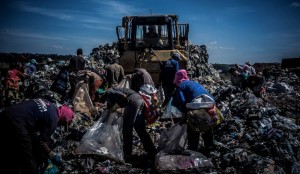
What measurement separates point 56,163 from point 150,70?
484cm

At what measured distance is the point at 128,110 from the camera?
3.93 meters

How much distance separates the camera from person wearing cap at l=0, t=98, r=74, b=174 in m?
2.70

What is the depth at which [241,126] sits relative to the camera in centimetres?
536

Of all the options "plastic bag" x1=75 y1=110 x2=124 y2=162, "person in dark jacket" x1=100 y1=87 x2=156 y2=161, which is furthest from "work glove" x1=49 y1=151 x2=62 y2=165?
"person in dark jacket" x1=100 y1=87 x2=156 y2=161

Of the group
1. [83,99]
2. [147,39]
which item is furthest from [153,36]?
[83,99]

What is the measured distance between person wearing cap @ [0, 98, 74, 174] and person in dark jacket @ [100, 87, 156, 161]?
1056mm

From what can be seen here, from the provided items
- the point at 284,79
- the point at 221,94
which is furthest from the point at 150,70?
the point at 284,79

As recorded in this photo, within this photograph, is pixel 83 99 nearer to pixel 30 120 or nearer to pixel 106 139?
pixel 106 139

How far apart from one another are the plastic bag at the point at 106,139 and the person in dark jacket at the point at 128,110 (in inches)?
5.3

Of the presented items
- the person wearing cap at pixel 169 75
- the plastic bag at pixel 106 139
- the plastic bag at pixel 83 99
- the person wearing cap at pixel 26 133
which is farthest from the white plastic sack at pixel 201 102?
the plastic bag at pixel 83 99

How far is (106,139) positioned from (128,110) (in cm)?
60

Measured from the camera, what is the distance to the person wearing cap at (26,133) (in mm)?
2697

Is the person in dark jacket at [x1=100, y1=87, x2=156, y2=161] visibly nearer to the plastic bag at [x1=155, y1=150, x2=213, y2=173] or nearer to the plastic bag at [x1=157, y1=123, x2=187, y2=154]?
the plastic bag at [x1=157, y1=123, x2=187, y2=154]

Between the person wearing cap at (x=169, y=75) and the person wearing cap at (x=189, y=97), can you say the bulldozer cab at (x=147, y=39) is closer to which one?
the person wearing cap at (x=169, y=75)
